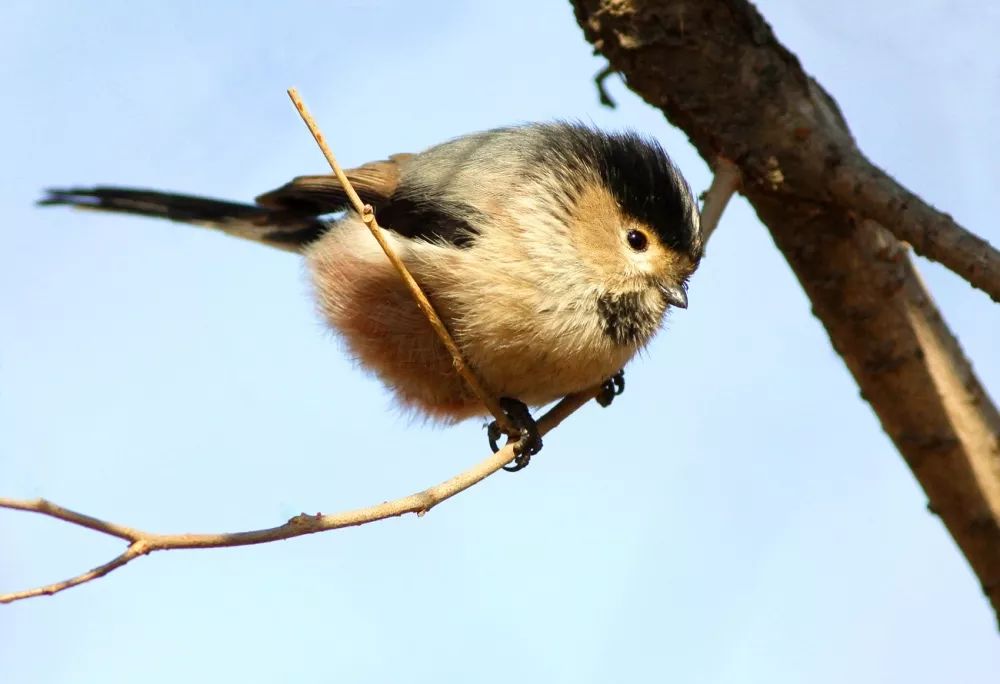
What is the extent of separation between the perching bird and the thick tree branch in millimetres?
274

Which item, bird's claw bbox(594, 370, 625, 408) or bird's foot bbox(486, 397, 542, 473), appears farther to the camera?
bird's claw bbox(594, 370, 625, 408)

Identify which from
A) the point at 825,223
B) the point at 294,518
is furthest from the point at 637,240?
the point at 294,518

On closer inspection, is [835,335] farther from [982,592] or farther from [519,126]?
[519,126]

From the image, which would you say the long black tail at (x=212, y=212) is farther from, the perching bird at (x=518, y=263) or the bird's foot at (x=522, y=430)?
the bird's foot at (x=522, y=430)

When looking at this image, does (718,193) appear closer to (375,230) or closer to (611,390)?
(611,390)

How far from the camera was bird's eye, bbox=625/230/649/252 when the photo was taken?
11.2 ft

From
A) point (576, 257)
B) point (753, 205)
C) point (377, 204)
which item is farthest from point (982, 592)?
point (377, 204)

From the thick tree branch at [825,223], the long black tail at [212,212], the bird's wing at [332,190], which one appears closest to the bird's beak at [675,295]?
the thick tree branch at [825,223]

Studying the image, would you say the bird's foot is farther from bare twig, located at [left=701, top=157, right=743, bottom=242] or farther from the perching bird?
bare twig, located at [left=701, top=157, right=743, bottom=242]

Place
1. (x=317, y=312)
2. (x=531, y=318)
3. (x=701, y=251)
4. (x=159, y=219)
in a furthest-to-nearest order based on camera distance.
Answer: (x=159, y=219), (x=317, y=312), (x=701, y=251), (x=531, y=318)

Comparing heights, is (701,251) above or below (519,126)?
below

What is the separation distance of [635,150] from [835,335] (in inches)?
37.6

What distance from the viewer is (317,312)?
12.9 feet

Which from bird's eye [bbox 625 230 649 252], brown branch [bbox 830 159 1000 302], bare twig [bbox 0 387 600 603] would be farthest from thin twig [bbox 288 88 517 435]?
brown branch [bbox 830 159 1000 302]
